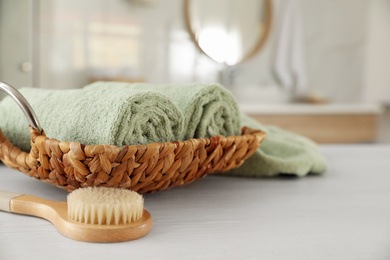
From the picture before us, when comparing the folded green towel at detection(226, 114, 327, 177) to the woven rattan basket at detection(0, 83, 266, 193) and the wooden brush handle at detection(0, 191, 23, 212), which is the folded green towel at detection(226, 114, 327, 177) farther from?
the wooden brush handle at detection(0, 191, 23, 212)

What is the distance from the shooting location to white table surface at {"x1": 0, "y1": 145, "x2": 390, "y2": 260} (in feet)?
1.18

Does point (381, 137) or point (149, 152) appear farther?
point (381, 137)

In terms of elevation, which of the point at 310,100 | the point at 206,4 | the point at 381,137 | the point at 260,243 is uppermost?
the point at 206,4

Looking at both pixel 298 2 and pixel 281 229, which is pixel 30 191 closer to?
pixel 281 229

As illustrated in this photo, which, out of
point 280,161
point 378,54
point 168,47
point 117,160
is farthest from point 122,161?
point 378,54

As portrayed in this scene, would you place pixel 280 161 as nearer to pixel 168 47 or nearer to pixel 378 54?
pixel 168 47

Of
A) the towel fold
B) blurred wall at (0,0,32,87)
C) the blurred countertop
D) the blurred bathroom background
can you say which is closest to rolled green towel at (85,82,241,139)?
the towel fold

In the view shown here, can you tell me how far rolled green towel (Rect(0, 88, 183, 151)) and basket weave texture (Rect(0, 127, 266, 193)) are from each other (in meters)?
→ 0.04

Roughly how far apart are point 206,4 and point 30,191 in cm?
216

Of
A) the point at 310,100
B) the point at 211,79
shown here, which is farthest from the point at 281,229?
the point at 310,100

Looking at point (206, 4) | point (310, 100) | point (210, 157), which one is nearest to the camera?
point (210, 157)

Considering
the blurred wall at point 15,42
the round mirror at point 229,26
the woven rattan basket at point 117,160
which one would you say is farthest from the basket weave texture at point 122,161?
the round mirror at point 229,26

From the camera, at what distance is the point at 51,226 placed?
16.2 inches

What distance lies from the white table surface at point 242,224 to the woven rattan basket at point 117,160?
47mm
